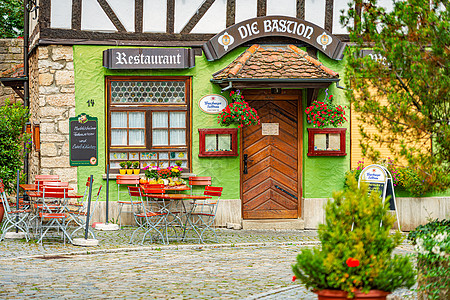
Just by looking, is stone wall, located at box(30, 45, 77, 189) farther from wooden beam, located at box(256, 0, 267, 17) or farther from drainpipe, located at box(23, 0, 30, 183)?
wooden beam, located at box(256, 0, 267, 17)

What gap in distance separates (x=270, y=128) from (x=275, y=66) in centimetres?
128

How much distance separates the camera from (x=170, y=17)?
39.2ft

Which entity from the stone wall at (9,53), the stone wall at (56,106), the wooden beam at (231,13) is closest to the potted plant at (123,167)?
the stone wall at (56,106)

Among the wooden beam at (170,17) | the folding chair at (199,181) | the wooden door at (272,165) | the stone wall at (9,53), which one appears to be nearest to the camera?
the folding chair at (199,181)

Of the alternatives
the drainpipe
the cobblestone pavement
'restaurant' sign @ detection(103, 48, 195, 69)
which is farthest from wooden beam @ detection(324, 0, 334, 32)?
the drainpipe

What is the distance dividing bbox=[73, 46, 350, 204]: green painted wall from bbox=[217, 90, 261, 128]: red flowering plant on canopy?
0.37 m

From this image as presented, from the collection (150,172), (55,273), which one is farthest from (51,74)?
(55,273)

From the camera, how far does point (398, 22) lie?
17.9 ft

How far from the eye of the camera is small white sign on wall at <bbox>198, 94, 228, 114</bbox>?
12.0 meters

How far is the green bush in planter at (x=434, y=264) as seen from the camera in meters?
5.30

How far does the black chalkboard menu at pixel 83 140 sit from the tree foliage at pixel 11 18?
11416 millimetres

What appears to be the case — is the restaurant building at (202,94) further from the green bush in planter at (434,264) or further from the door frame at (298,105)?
the green bush in planter at (434,264)

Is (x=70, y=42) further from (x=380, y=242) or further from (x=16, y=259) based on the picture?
(x=380, y=242)

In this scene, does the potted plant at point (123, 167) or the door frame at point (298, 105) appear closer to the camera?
the potted plant at point (123, 167)
